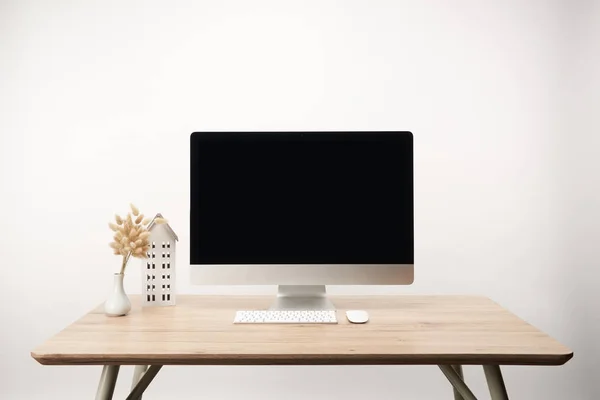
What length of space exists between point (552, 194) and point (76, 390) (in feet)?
7.72

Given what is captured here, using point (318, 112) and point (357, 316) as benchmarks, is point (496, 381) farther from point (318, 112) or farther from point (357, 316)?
point (318, 112)

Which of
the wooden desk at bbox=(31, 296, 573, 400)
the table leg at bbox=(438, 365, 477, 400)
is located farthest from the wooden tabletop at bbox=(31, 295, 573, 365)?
the table leg at bbox=(438, 365, 477, 400)

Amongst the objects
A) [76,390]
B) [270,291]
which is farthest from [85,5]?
[76,390]

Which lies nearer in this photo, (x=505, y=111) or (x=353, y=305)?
(x=353, y=305)

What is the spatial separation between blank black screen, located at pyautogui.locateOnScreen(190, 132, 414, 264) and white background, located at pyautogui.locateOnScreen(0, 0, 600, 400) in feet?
2.55

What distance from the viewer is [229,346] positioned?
1.44 metres

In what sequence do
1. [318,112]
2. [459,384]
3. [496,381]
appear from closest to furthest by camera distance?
[496,381], [459,384], [318,112]

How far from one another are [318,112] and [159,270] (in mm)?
1081

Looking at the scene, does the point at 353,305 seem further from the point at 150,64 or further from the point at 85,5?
the point at 85,5

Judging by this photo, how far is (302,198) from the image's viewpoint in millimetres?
1835

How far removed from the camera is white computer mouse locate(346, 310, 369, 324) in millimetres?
1675

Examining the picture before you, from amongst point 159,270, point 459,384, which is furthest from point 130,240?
point 459,384

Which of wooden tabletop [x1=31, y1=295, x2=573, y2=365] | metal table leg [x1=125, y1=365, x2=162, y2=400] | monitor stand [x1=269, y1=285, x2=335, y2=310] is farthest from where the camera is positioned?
monitor stand [x1=269, y1=285, x2=335, y2=310]

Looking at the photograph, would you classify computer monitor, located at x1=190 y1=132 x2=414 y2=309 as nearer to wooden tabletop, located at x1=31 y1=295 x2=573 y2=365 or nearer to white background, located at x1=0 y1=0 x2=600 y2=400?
wooden tabletop, located at x1=31 y1=295 x2=573 y2=365
